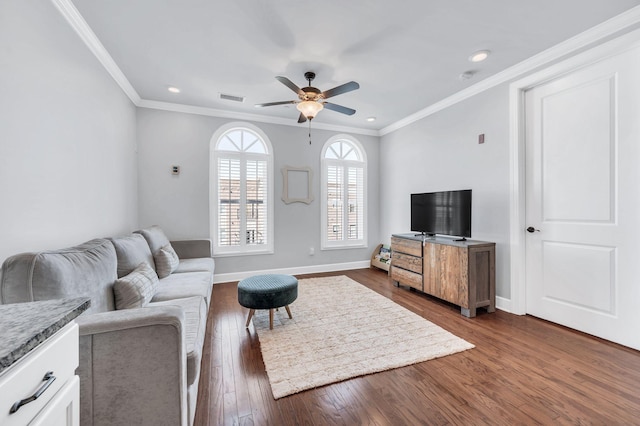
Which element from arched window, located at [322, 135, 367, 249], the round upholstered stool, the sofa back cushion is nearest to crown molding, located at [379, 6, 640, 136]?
arched window, located at [322, 135, 367, 249]

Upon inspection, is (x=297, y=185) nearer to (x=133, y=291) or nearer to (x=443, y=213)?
Answer: (x=443, y=213)

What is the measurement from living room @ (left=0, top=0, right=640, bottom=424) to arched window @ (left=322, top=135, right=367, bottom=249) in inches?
5.6

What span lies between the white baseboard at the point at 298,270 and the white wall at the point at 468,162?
3.52 ft

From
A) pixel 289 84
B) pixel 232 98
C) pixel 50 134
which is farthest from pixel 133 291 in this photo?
pixel 232 98

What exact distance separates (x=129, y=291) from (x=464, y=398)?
7.71ft

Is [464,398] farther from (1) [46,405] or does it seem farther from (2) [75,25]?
(2) [75,25]

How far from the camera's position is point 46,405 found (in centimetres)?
67

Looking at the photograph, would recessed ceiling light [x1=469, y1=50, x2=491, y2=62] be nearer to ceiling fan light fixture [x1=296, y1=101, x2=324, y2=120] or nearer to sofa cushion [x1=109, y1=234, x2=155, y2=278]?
ceiling fan light fixture [x1=296, y1=101, x2=324, y2=120]

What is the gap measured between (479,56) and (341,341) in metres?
3.20

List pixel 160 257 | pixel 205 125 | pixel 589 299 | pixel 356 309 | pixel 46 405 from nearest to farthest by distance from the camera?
pixel 46 405 → pixel 589 299 → pixel 160 257 → pixel 356 309 → pixel 205 125

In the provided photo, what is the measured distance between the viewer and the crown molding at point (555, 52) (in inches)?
86.0

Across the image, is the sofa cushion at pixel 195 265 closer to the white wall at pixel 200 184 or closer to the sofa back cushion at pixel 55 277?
the white wall at pixel 200 184

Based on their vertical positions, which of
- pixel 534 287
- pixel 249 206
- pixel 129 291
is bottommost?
pixel 534 287

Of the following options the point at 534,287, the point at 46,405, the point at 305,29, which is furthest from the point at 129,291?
the point at 534,287
